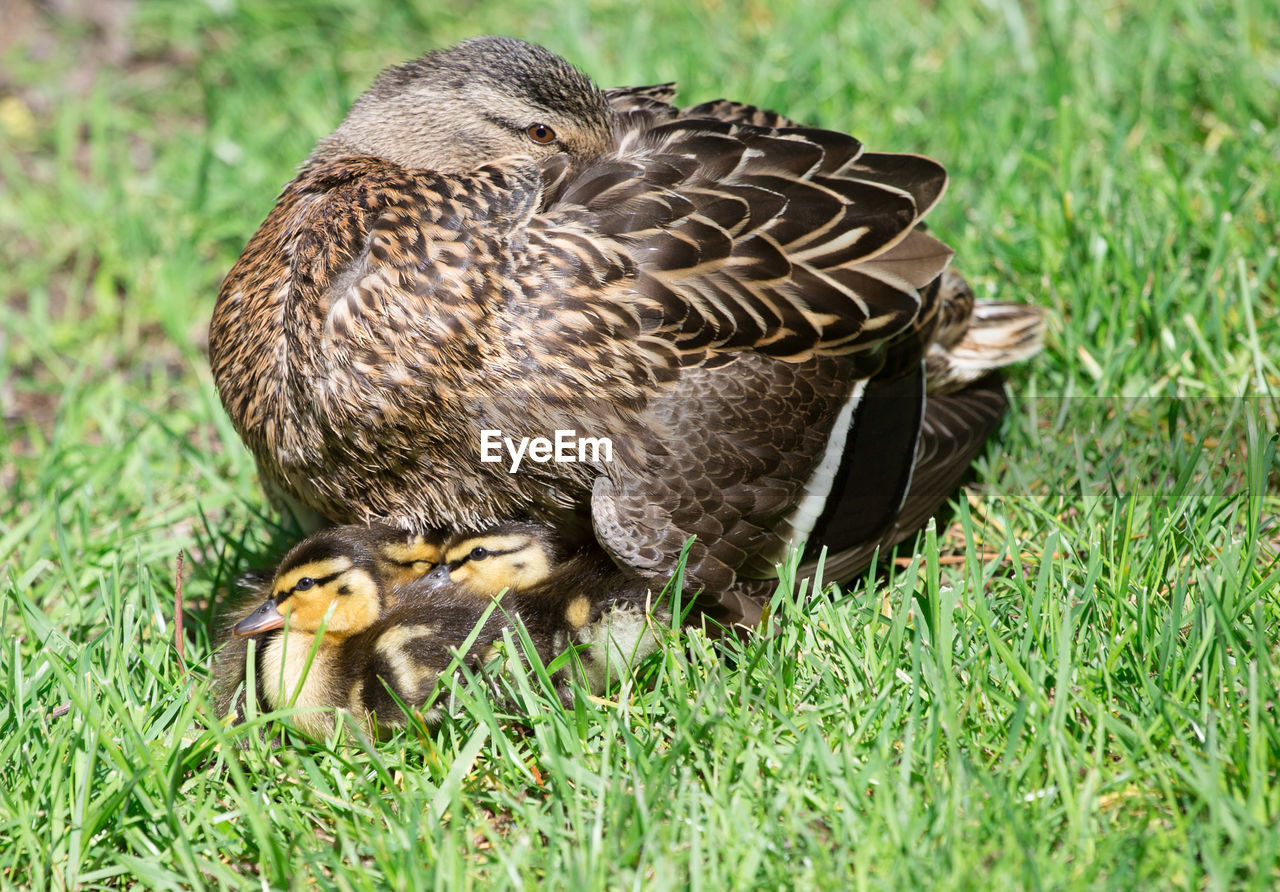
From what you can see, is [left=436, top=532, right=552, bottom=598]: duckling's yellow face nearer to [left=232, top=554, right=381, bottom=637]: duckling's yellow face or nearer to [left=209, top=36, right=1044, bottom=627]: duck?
[left=209, top=36, right=1044, bottom=627]: duck

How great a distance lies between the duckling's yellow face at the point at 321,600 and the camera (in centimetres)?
262

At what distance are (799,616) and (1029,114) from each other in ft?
8.15

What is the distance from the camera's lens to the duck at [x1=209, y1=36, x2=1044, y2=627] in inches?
103

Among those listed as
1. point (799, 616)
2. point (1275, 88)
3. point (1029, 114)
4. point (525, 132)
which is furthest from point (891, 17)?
point (799, 616)

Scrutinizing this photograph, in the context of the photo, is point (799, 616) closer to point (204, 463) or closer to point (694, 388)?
point (694, 388)

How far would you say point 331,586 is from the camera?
8.64 feet

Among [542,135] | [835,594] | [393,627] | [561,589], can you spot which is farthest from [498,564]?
[542,135]

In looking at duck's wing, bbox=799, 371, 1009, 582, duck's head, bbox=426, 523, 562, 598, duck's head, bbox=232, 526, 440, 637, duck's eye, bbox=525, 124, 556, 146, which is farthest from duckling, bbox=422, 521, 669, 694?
duck's eye, bbox=525, 124, 556, 146

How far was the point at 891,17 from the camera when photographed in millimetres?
4988

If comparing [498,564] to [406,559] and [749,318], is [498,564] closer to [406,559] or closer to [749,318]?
[406,559]

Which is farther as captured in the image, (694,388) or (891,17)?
(891,17)

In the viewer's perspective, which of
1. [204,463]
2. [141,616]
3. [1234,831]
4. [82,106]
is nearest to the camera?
[1234,831]

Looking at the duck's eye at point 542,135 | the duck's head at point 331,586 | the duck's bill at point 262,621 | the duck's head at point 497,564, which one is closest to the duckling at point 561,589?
the duck's head at point 497,564

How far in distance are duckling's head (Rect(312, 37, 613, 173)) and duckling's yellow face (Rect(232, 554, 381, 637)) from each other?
102 centimetres
